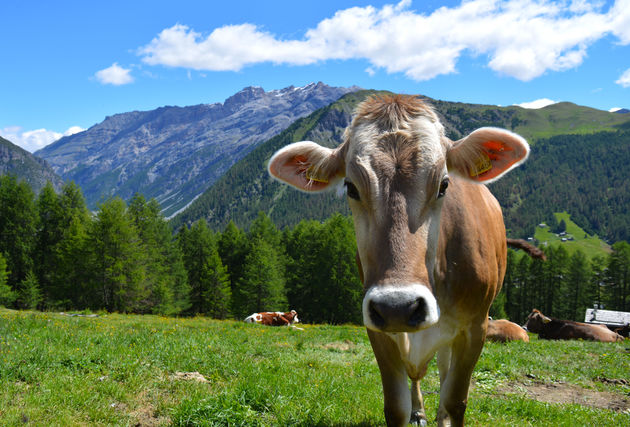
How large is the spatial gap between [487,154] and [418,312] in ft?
5.52

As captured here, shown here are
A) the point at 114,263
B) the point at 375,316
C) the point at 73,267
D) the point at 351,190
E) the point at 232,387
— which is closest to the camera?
the point at 375,316

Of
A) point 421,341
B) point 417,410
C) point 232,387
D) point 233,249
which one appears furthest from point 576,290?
point 421,341

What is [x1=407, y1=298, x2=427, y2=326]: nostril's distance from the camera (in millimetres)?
2449

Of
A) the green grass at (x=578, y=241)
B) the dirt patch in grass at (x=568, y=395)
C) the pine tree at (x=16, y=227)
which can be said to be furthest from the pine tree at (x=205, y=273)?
the green grass at (x=578, y=241)

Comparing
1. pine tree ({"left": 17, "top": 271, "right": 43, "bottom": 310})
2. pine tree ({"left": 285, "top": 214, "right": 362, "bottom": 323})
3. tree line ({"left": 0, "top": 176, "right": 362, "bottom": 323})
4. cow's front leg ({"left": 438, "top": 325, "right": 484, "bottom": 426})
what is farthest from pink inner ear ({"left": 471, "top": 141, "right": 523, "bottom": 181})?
pine tree ({"left": 285, "top": 214, "right": 362, "bottom": 323})

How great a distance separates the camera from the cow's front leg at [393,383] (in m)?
3.97

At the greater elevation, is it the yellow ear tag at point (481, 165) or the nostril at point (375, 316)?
the yellow ear tag at point (481, 165)

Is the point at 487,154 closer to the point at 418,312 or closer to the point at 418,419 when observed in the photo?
the point at 418,312

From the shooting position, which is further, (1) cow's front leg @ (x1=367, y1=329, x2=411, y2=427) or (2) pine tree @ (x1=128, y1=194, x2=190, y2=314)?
(2) pine tree @ (x1=128, y1=194, x2=190, y2=314)

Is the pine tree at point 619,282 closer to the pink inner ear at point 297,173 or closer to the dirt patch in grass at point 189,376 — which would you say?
the dirt patch in grass at point 189,376

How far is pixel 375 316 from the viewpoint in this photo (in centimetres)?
254

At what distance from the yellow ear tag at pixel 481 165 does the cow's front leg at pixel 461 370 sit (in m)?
1.60

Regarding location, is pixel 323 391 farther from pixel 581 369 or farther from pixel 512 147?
pixel 581 369

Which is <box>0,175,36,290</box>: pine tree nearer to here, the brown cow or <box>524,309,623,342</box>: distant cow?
<box>524,309,623,342</box>: distant cow
